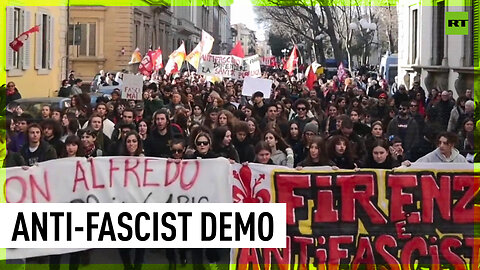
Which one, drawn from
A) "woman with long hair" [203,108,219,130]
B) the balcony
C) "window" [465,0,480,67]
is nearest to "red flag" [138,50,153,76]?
"window" [465,0,480,67]

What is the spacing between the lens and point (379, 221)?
24.5 feet

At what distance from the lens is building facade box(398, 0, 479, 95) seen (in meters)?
23.0

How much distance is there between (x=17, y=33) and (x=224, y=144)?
1809cm

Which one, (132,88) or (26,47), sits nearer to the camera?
(132,88)

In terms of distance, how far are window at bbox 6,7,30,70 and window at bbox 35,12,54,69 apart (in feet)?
3.66

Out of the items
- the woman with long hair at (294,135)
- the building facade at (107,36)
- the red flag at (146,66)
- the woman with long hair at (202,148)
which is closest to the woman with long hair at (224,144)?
the woman with long hair at (202,148)

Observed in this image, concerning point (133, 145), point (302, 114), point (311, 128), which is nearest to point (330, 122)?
point (302, 114)

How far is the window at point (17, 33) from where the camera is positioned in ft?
81.3

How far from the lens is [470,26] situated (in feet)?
75.9

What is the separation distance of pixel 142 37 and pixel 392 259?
41.3 m

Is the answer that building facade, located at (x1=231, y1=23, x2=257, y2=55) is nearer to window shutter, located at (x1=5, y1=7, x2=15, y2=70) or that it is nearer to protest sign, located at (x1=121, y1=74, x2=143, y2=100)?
window shutter, located at (x1=5, y1=7, x2=15, y2=70)

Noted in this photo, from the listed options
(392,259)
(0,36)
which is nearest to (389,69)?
(0,36)

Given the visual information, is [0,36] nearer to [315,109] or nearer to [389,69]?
[315,109]

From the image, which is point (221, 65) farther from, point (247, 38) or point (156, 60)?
point (247, 38)
